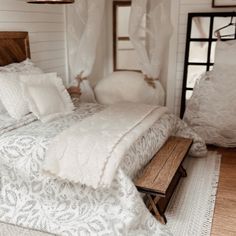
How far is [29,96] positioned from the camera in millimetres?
2779

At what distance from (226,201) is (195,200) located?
0.83 ft

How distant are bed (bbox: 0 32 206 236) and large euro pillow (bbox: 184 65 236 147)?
135 cm

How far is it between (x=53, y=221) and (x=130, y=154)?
2.30 ft

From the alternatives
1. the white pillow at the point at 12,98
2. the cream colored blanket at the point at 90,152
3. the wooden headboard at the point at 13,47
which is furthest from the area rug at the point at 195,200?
the wooden headboard at the point at 13,47

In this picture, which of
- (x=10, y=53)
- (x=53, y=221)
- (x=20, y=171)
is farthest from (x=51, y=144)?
(x=10, y=53)

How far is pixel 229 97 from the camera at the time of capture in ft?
11.8

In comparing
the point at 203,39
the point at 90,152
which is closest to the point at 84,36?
the point at 203,39

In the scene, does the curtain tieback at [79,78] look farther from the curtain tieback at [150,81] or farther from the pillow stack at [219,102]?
the pillow stack at [219,102]

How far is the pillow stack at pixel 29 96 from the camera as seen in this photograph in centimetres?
274

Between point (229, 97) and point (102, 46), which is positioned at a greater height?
point (102, 46)

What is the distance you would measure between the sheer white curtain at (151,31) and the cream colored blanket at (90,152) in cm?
181

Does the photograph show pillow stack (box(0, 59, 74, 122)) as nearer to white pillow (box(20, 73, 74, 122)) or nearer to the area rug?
white pillow (box(20, 73, 74, 122))

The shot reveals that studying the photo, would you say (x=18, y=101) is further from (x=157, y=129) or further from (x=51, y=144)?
(x=157, y=129)

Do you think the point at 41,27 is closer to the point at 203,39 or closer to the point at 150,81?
the point at 150,81
